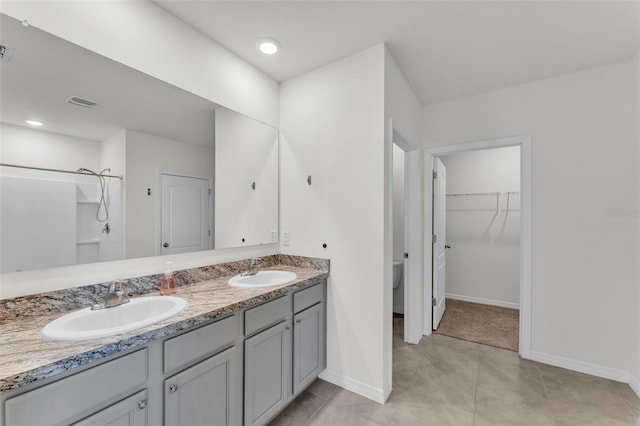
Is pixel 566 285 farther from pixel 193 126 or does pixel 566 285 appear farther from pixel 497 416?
pixel 193 126

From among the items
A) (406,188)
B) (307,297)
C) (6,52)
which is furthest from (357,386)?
(6,52)

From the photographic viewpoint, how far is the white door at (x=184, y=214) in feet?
5.56

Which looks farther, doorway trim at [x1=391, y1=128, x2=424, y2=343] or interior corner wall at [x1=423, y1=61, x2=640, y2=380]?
doorway trim at [x1=391, y1=128, x2=424, y2=343]

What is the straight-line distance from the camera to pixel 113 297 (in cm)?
131

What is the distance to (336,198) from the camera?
2.12 metres

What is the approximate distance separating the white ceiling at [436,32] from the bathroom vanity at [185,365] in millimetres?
1662

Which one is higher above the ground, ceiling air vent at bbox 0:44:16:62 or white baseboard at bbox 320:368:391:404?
ceiling air vent at bbox 0:44:16:62

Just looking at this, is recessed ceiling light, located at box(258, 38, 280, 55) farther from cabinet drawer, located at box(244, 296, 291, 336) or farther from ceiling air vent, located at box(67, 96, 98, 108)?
cabinet drawer, located at box(244, 296, 291, 336)

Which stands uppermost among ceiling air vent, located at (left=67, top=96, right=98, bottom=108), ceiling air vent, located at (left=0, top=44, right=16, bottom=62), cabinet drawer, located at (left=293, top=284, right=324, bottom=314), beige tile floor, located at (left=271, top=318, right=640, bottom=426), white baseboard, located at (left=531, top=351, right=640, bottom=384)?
ceiling air vent, located at (left=0, top=44, right=16, bottom=62)

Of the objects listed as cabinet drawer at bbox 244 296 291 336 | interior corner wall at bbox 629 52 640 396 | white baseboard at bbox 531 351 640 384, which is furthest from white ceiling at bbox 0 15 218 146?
white baseboard at bbox 531 351 640 384

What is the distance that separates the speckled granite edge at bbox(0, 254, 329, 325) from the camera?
1144mm

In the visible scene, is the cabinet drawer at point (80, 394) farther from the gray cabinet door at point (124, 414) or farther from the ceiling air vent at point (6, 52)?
the ceiling air vent at point (6, 52)

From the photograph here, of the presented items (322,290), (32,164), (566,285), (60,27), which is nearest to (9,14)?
(60,27)

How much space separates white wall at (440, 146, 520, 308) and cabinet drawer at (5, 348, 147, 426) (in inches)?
165
